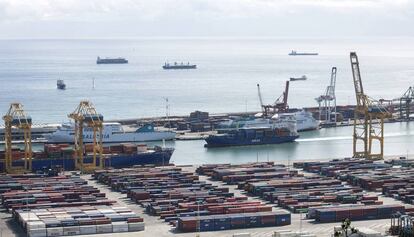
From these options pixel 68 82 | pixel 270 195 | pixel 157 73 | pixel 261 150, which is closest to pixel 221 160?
pixel 261 150

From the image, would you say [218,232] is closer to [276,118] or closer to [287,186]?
[287,186]

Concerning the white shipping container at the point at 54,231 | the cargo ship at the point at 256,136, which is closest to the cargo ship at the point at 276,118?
the cargo ship at the point at 256,136

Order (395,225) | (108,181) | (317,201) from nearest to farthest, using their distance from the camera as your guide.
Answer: (395,225)
(317,201)
(108,181)

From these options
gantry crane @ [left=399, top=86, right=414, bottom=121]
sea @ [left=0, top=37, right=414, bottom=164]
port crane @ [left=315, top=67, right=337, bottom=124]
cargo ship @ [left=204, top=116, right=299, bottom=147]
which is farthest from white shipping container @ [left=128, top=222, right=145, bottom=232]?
gantry crane @ [left=399, top=86, right=414, bottom=121]

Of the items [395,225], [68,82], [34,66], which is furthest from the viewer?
[34,66]

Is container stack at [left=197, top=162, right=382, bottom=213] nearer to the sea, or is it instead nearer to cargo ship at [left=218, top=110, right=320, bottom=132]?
the sea

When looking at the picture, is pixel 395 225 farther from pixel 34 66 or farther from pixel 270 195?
pixel 34 66

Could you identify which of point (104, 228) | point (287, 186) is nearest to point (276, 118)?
point (287, 186)
